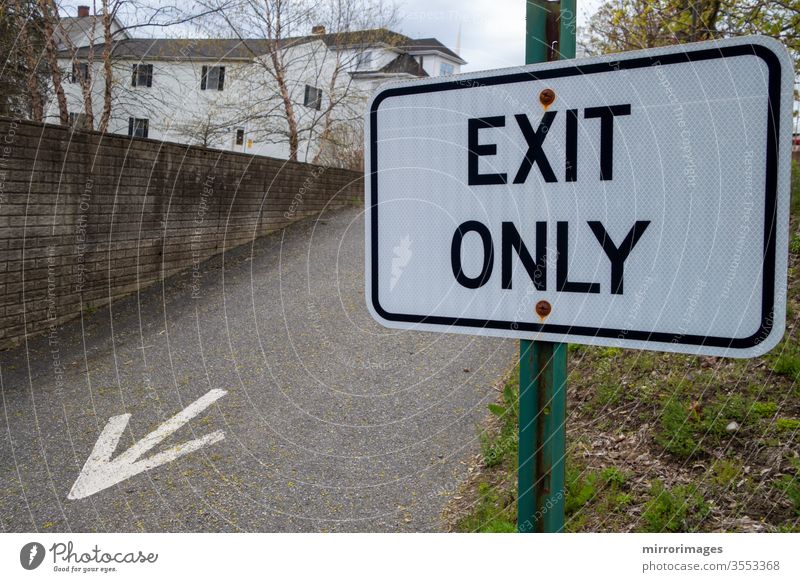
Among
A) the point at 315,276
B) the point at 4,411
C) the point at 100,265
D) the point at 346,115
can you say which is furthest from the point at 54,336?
the point at 346,115

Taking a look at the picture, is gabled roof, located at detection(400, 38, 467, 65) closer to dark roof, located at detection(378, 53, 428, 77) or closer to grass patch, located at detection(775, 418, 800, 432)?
dark roof, located at detection(378, 53, 428, 77)

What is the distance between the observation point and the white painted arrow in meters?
4.66

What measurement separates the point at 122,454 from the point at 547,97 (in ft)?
15.1

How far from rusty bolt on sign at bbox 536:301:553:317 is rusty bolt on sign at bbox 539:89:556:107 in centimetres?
39

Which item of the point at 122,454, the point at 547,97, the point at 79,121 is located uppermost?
the point at 79,121

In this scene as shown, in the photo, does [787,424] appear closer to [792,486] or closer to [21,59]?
[792,486]

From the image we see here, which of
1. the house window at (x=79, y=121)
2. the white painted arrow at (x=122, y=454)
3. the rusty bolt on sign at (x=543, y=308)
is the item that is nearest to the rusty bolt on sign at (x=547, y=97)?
Answer: the rusty bolt on sign at (x=543, y=308)

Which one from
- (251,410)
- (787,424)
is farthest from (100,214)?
(787,424)

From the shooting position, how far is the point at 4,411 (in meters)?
6.07

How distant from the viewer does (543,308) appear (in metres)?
1.40

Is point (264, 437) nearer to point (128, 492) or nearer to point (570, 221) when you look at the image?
point (128, 492)

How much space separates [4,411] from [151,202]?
4.25 meters

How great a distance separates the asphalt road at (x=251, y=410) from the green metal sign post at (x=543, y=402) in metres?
2.65

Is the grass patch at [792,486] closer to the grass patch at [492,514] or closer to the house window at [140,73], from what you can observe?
the grass patch at [492,514]
